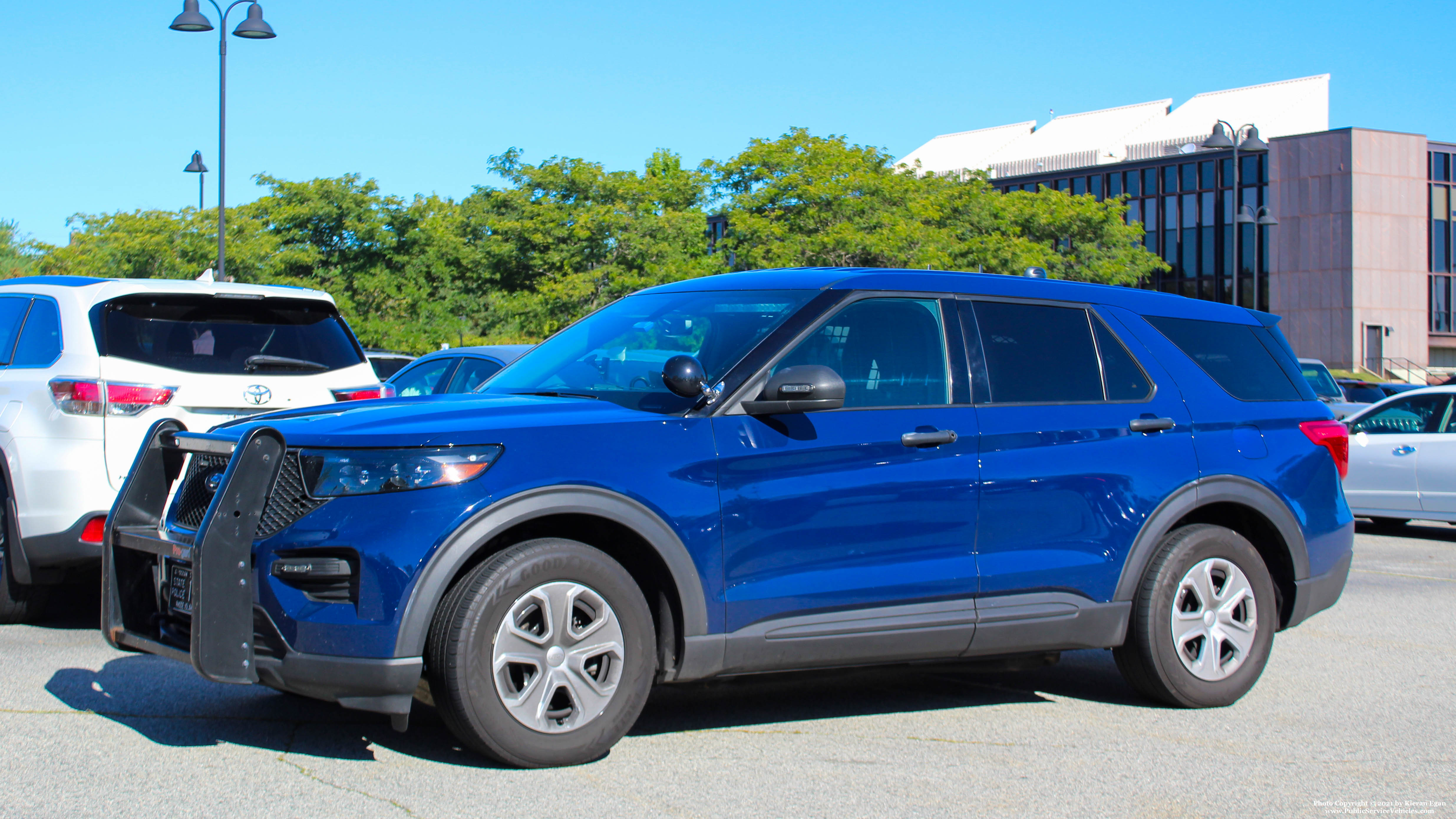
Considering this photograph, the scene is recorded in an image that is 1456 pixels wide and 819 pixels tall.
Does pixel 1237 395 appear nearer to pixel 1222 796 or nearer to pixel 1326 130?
pixel 1222 796

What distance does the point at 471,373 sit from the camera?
12.7m

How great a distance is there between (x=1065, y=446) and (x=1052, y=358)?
1.38ft

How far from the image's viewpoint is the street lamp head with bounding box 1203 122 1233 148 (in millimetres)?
28094

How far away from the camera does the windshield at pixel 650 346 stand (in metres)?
5.17

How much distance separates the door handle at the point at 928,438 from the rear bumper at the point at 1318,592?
2.09m

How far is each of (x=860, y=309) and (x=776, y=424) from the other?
2.29ft

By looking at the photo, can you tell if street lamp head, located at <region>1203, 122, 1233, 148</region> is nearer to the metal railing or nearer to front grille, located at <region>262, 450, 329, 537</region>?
front grille, located at <region>262, 450, 329, 537</region>

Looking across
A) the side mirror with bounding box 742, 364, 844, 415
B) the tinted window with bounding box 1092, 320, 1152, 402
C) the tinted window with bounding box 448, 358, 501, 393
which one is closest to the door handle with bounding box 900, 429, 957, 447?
the side mirror with bounding box 742, 364, 844, 415

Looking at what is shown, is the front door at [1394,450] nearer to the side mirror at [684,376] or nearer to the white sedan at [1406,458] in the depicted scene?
the white sedan at [1406,458]

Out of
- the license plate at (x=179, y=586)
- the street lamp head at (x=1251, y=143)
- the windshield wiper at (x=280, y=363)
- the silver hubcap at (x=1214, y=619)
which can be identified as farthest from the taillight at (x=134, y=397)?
the street lamp head at (x=1251, y=143)

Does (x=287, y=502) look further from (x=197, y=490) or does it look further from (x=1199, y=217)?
(x=1199, y=217)

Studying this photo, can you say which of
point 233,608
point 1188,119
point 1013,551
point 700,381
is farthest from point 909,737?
point 1188,119

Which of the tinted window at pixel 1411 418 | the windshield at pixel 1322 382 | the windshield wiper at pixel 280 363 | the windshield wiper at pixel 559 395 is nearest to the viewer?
the windshield wiper at pixel 559 395

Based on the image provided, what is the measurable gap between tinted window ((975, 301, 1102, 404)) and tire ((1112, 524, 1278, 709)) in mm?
794
